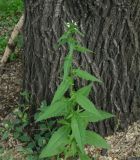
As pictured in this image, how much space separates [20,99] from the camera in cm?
418

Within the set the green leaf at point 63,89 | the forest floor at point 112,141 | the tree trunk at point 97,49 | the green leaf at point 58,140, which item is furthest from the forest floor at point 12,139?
the green leaf at point 63,89

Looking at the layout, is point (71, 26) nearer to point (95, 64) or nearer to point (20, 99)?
point (95, 64)

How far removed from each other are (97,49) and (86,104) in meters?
0.75

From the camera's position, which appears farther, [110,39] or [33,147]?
[33,147]

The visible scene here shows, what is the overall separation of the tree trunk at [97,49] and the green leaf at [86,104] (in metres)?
0.63

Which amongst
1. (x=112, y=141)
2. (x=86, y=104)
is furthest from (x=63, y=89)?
(x=112, y=141)

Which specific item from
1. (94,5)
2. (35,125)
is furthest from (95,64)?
(35,125)

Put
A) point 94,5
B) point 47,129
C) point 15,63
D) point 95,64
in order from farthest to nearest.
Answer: point 15,63 → point 47,129 → point 95,64 → point 94,5

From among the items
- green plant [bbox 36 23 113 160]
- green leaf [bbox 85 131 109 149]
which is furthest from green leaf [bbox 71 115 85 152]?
green leaf [bbox 85 131 109 149]

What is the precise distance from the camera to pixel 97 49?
11.7 ft

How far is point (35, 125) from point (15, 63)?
112 centimetres

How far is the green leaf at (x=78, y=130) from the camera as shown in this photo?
115 inches

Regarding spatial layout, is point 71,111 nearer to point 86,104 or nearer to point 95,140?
point 86,104

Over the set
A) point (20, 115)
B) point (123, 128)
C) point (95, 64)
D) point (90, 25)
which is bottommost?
point (123, 128)
